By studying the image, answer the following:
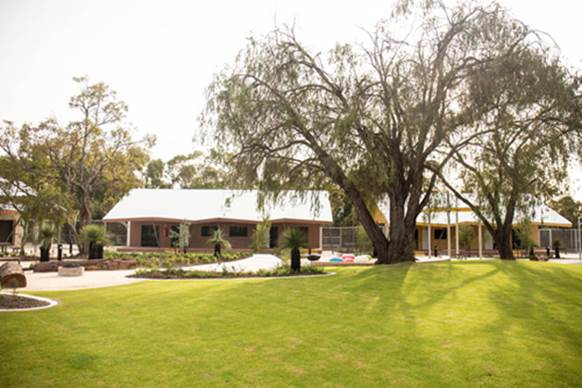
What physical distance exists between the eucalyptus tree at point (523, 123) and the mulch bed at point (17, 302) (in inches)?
536

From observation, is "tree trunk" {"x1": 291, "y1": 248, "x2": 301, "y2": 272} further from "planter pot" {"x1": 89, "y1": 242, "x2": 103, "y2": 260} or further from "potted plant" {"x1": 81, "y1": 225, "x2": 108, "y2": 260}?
"planter pot" {"x1": 89, "y1": 242, "x2": 103, "y2": 260}

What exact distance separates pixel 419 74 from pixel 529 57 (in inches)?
134

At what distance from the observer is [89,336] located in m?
7.16

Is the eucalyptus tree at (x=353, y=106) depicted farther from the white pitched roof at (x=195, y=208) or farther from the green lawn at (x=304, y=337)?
the white pitched roof at (x=195, y=208)

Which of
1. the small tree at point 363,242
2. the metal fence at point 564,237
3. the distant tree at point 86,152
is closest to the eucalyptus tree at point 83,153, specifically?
A: the distant tree at point 86,152

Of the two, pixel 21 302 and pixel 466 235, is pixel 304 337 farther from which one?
pixel 466 235

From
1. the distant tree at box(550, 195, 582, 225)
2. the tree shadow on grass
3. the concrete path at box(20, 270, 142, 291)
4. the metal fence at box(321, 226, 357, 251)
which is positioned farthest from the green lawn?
the distant tree at box(550, 195, 582, 225)

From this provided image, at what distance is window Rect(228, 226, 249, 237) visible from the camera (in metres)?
33.6

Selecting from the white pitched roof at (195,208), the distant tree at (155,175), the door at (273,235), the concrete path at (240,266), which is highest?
the distant tree at (155,175)

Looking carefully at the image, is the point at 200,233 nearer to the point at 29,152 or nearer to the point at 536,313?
the point at 29,152

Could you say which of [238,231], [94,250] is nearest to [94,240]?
[94,250]

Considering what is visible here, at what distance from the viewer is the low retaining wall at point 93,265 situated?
18375 millimetres

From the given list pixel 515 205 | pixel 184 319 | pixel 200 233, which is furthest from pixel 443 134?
pixel 200 233

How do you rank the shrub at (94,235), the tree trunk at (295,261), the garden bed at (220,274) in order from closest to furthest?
the garden bed at (220,274)
the tree trunk at (295,261)
the shrub at (94,235)
